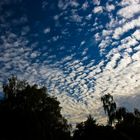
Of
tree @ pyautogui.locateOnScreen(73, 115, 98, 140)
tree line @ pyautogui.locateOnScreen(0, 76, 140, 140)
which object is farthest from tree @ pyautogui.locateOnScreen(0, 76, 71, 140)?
tree @ pyautogui.locateOnScreen(73, 115, 98, 140)

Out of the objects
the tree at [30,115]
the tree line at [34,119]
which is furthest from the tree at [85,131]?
the tree at [30,115]

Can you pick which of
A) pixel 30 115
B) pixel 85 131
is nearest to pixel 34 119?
pixel 30 115

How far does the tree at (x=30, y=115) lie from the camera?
69125 mm

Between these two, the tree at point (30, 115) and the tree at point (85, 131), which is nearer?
the tree at point (85, 131)

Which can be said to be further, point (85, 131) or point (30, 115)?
point (30, 115)

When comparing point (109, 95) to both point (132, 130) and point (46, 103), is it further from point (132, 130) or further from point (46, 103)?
point (132, 130)

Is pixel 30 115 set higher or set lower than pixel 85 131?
higher

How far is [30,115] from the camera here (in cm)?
7125

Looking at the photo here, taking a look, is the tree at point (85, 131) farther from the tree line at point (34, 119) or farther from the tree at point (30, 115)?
the tree at point (30, 115)

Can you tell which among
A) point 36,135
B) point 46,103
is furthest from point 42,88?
point 36,135

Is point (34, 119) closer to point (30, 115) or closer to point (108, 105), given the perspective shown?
point (30, 115)

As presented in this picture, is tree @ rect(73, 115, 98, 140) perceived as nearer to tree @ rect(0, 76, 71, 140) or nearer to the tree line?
the tree line

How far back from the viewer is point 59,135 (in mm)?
75375

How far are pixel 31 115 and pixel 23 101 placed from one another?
9.06m
